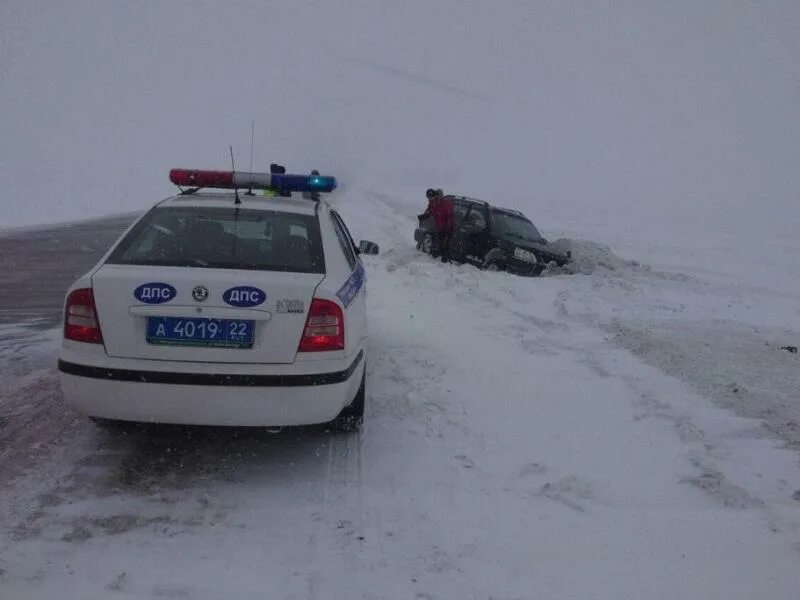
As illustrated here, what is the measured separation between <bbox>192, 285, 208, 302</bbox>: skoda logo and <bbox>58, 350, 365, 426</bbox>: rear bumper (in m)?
→ 0.40

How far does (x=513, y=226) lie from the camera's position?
13617 mm

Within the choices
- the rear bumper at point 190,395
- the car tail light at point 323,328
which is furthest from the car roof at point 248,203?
the rear bumper at point 190,395

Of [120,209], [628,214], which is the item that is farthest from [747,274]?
[120,209]

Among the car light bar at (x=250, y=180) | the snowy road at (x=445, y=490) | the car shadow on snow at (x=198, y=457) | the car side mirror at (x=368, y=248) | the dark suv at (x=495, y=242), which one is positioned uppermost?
the car light bar at (x=250, y=180)

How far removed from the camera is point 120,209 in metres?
33.6

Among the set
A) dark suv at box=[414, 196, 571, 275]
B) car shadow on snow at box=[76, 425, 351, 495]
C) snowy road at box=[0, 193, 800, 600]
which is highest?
dark suv at box=[414, 196, 571, 275]

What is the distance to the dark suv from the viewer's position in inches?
490

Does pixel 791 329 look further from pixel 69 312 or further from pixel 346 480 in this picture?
pixel 69 312

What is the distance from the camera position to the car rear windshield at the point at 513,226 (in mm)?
13227

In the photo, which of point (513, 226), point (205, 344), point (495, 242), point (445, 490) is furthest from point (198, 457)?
point (513, 226)

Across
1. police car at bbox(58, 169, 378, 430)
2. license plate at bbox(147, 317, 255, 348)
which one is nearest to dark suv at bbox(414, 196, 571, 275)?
police car at bbox(58, 169, 378, 430)

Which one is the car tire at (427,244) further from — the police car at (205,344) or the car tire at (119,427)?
the police car at (205,344)

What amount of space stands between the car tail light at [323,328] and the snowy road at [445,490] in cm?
82

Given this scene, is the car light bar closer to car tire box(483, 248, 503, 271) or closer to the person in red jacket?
car tire box(483, 248, 503, 271)
